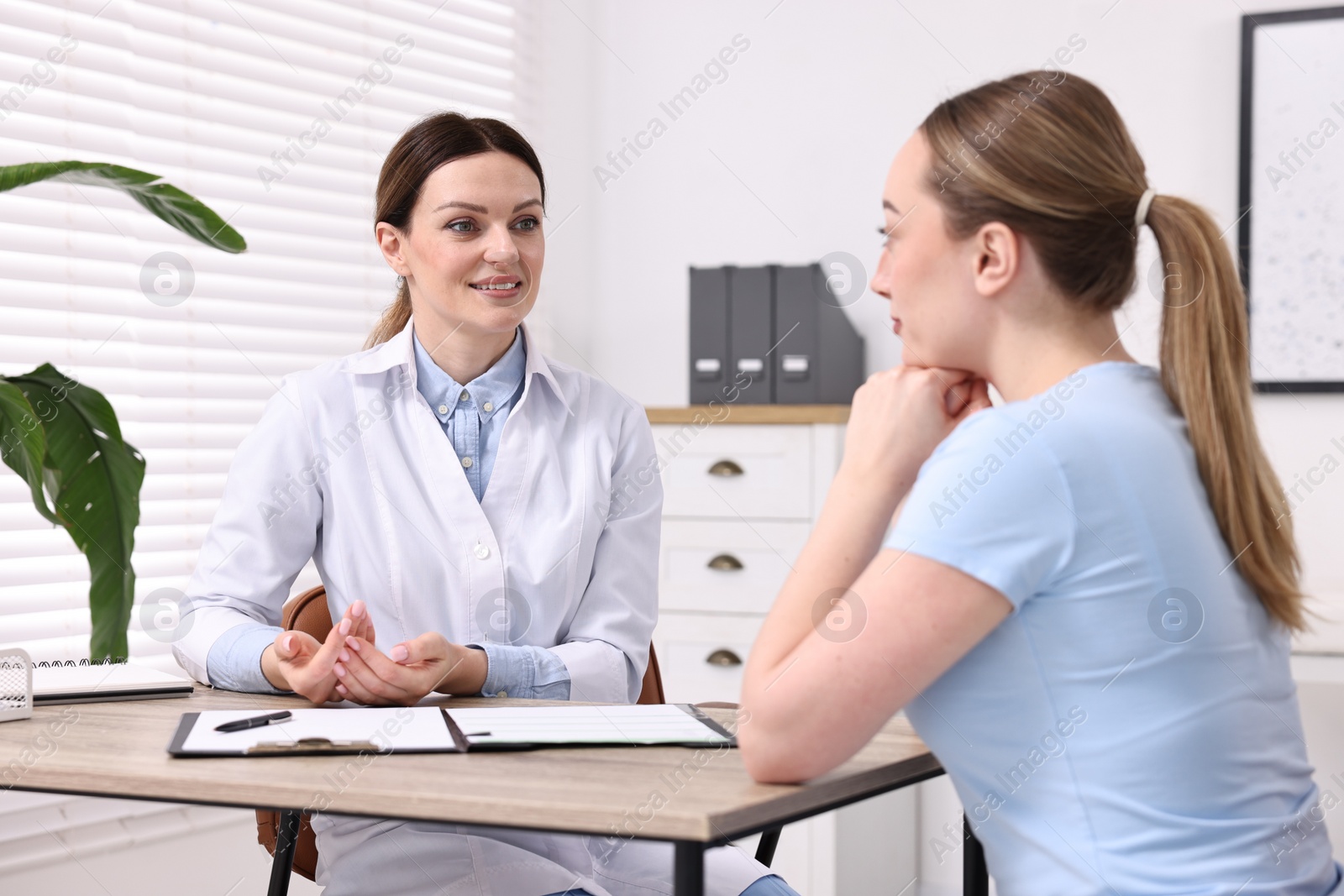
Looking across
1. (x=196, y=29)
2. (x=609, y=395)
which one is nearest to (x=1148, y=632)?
(x=609, y=395)

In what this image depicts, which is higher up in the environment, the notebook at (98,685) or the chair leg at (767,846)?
the notebook at (98,685)

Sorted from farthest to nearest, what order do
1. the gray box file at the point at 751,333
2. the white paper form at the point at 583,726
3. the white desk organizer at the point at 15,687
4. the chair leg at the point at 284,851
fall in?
the gray box file at the point at 751,333, the chair leg at the point at 284,851, the white desk organizer at the point at 15,687, the white paper form at the point at 583,726

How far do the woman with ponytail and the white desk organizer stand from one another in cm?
80

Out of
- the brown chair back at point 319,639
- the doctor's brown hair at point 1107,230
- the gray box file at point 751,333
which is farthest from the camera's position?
the gray box file at point 751,333

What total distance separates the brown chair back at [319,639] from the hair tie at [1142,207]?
99cm

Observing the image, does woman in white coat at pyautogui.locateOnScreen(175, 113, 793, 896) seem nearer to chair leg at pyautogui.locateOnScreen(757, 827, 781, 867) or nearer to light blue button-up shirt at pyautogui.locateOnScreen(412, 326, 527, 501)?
light blue button-up shirt at pyautogui.locateOnScreen(412, 326, 527, 501)

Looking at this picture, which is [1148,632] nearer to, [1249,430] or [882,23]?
[1249,430]

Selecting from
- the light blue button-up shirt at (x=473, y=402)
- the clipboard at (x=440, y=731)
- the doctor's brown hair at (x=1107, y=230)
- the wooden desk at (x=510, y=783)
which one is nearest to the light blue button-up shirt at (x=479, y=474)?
the light blue button-up shirt at (x=473, y=402)

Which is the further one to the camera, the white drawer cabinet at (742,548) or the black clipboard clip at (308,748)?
the white drawer cabinet at (742,548)

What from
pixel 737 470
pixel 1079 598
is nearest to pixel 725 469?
pixel 737 470

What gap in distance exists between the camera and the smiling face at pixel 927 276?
1.09 meters

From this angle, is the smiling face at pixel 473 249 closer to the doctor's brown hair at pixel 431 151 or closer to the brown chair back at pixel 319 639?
the doctor's brown hair at pixel 431 151

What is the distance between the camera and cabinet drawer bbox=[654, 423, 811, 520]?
2.94 m

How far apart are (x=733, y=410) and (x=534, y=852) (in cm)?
169
